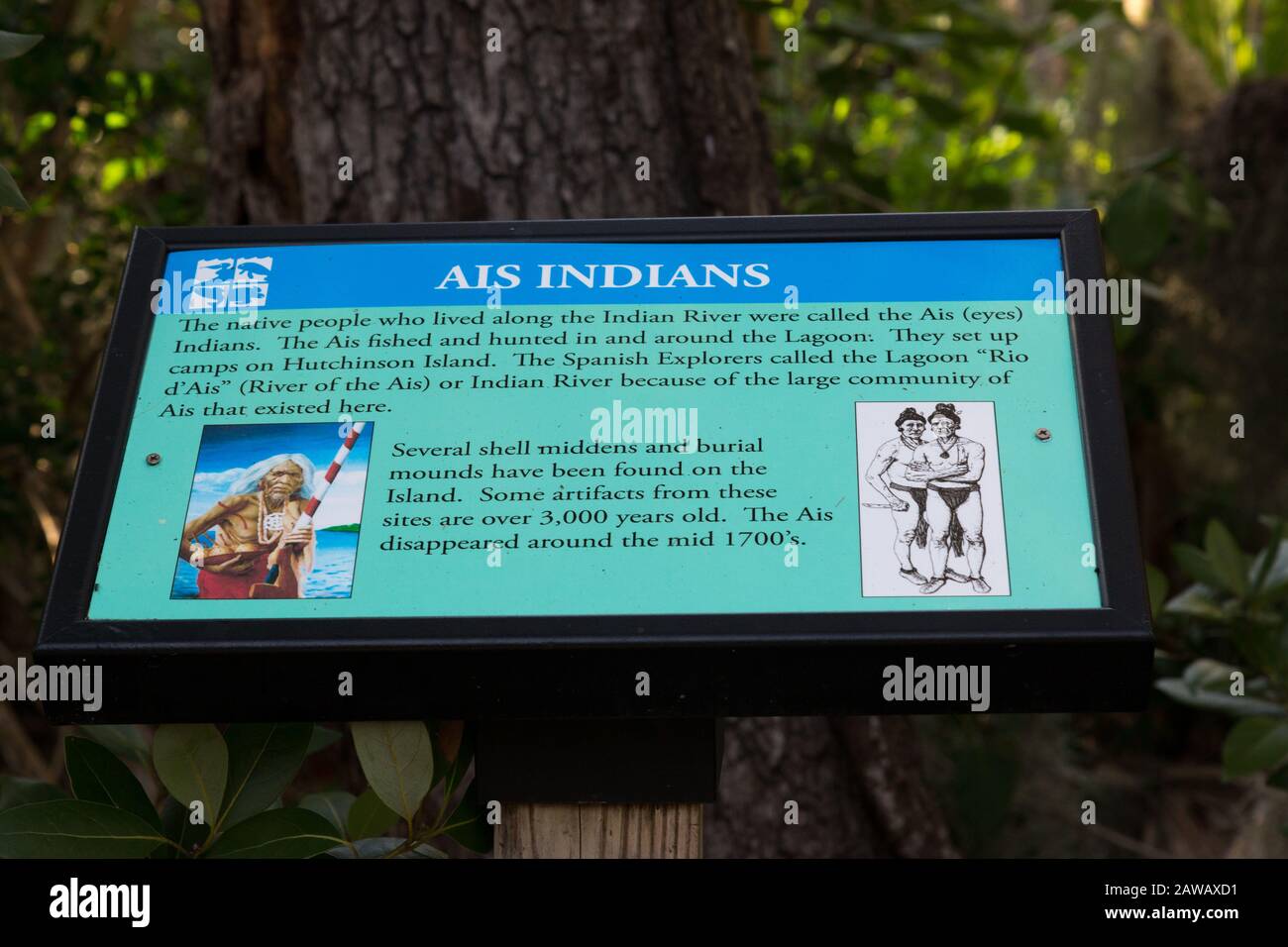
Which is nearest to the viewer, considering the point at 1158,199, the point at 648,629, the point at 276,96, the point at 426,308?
the point at 648,629

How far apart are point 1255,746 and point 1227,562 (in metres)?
0.26

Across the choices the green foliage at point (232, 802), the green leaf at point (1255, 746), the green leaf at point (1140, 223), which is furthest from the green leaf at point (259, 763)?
the green leaf at point (1140, 223)

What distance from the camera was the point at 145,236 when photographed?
120cm

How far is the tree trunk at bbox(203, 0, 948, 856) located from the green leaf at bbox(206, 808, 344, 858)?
0.95m

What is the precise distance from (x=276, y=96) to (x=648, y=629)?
4.46 ft

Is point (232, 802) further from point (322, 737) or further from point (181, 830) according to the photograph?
point (322, 737)

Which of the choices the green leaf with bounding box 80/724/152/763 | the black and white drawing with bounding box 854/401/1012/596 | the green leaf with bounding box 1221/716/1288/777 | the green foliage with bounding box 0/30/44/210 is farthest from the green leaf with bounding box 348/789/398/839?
the green leaf with bounding box 1221/716/1288/777

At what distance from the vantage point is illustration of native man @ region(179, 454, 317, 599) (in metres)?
1.01

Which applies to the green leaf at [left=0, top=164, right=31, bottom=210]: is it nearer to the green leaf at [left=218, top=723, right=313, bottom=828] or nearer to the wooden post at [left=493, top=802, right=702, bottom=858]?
the green leaf at [left=218, top=723, right=313, bottom=828]

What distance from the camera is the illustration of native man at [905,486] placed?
101cm

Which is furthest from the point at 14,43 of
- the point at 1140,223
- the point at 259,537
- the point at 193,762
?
the point at 1140,223

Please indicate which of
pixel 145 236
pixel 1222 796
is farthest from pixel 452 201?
pixel 1222 796

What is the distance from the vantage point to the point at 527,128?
5.91 ft

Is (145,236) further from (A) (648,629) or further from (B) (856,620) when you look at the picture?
(B) (856,620)
